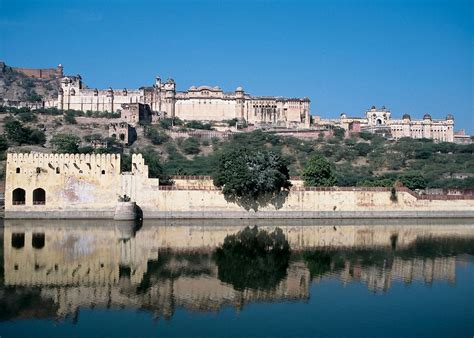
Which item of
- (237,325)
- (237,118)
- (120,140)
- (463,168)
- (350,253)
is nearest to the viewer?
(237,325)

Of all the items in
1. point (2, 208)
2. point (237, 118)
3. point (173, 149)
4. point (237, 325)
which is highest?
point (237, 118)

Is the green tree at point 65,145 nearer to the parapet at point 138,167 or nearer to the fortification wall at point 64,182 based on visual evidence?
the fortification wall at point 64,182

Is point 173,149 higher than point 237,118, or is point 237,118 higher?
point 237,118

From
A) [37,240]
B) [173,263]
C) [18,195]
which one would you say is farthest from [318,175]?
[37,240]

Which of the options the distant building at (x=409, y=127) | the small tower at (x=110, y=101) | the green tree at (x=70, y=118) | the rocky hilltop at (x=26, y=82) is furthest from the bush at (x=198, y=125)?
the rocky hilltop at (x=26, y=82)

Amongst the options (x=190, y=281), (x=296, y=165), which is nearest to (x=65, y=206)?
(x=190, y=281)

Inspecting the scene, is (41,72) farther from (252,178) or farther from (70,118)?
(252,178)

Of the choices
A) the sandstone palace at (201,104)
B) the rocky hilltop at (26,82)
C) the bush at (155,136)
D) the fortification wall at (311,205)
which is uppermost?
the rocky hilltop at (26,82)

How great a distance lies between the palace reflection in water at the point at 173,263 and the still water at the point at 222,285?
0.13ft

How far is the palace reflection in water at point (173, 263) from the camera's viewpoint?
1611 cm

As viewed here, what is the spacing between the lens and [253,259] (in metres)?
21.5

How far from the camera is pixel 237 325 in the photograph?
46.1 feet

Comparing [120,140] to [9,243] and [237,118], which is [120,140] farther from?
[9,243]

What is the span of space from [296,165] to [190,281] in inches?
1697
